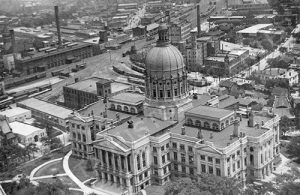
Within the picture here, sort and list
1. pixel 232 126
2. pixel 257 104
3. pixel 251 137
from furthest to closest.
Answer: pixel 257 104
pixel 232 126
pixel 251 137

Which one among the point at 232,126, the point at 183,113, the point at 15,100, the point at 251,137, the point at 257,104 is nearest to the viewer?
the point at 251,137

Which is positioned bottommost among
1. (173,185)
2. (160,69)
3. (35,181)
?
(35,181)

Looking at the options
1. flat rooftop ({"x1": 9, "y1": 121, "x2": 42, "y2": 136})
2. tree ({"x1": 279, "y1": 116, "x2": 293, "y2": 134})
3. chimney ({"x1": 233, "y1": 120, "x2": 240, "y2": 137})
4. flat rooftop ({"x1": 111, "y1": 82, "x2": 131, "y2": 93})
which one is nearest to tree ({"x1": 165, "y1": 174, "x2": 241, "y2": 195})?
chimney ({"x1": 233, "y1": 120, "x2": 240, "y2": 137})

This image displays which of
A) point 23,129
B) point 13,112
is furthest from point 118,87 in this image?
point 23,129

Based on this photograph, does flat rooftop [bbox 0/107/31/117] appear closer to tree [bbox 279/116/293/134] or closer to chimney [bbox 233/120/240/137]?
tree [bbox 279/116/293/134]

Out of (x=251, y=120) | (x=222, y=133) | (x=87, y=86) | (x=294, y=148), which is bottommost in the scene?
(x=294, y=148)

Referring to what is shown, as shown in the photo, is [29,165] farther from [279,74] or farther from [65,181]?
[279,74]

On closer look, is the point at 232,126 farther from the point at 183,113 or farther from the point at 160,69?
the point at 160,69

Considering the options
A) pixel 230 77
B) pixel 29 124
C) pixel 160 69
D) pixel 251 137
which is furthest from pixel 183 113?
pixel 230 77
